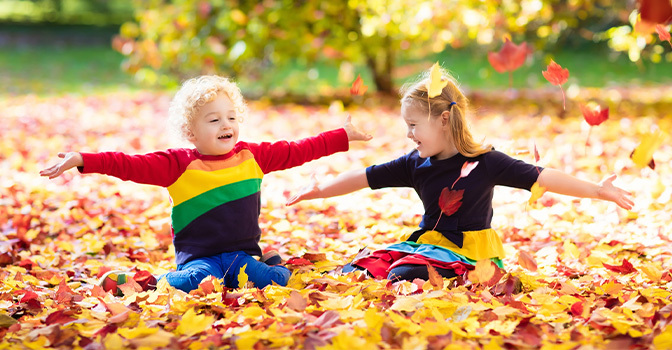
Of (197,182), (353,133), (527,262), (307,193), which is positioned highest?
(353,133)

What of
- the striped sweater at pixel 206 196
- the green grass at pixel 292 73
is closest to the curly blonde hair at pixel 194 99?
the striped sweater at pixel 206 196

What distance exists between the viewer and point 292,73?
14078 millimetres

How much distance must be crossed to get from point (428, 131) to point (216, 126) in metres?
0.83

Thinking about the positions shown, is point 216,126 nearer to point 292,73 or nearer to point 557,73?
point 557,73

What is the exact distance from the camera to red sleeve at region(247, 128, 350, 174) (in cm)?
299

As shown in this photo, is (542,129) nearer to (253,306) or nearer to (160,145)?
(160,145)

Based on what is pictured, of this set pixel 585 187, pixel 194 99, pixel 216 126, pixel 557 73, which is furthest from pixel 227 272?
pixel 557 73

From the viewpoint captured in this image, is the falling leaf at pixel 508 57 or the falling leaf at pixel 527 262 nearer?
the falling leaf at pixel 527 262

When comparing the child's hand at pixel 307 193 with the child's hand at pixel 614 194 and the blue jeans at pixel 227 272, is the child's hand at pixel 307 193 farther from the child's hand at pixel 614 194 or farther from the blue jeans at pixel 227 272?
the child's hand at pixel 614 194

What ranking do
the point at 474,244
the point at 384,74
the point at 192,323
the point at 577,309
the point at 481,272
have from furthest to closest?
1. the point at 384,74
2. the point at 474,244
3. the point at 481,272
4. the point at 577,309
5. the point at 192,323

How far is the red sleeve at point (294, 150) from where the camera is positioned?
2986 millimetres

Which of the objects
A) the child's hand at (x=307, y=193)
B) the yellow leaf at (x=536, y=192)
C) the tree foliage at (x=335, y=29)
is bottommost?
the yellow leaf at (x=536, y=192)

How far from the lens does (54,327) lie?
217 centimetres

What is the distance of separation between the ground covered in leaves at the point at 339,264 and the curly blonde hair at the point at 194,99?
2.16 ft
